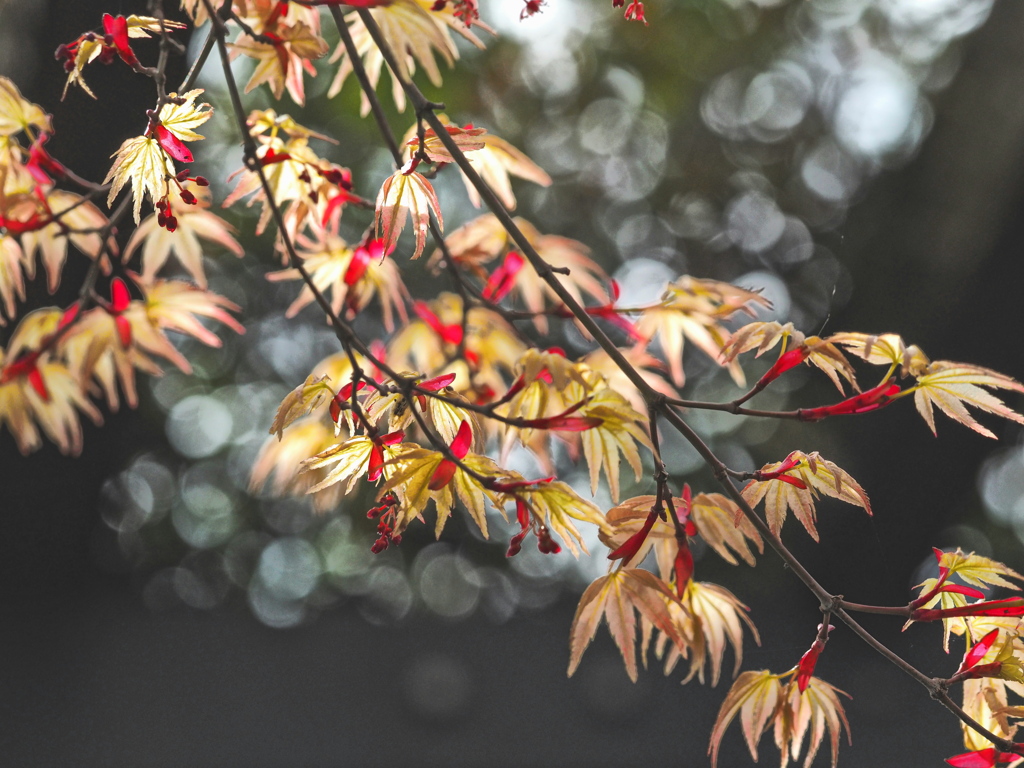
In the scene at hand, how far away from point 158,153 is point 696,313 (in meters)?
0.47

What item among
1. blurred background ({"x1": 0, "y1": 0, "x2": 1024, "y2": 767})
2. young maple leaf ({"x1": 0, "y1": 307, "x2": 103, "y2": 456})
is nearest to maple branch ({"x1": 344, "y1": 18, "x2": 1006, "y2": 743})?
young maple leaf ({"x1": 0, "y1": 307, "x2": 103, "y2": 456})

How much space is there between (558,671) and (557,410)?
1.88 m

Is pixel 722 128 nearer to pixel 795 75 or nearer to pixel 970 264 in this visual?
pixel 795 75

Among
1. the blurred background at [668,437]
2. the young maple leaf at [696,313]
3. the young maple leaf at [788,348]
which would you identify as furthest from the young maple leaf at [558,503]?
the blurred background at [668,437]

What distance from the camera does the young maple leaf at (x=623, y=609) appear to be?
0.44m

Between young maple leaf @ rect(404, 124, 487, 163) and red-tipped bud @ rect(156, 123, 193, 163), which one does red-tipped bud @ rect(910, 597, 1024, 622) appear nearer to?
young maple leaf @ rect(404, 124, 487, 163)

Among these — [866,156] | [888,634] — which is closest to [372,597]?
[888,634]

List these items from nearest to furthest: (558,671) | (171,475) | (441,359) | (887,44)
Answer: (441,359) < (887,44) < (558,671) < (171,475)

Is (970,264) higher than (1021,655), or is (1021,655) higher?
(1021,655)

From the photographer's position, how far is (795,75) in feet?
7.85

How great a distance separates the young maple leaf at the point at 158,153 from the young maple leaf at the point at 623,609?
382mm

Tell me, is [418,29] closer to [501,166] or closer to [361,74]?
[361,74]

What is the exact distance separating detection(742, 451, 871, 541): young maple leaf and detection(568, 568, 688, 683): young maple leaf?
9cm

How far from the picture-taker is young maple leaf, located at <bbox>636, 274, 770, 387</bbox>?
2.16ft
